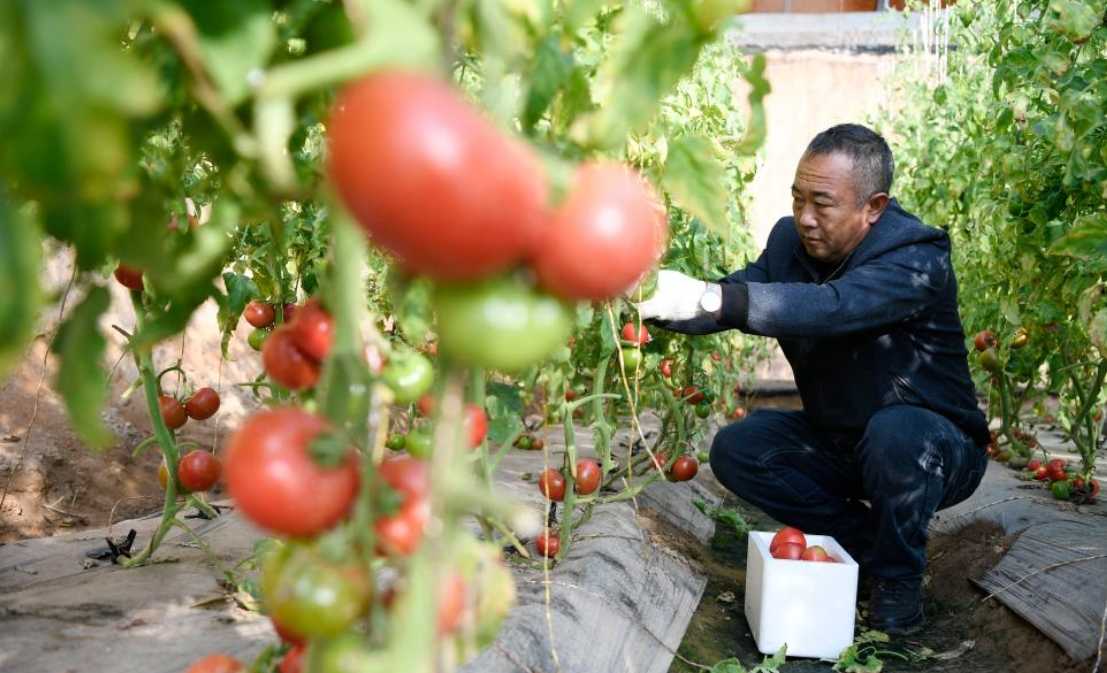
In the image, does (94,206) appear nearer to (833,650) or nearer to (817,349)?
(833,650)

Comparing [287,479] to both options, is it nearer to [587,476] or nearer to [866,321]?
[587,476]

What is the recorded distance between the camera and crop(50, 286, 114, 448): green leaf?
71 cm

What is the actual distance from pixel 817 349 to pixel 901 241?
407mm

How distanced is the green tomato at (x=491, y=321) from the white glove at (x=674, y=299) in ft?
5.26

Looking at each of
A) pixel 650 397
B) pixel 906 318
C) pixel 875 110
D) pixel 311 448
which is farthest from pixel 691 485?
pixel 875 110

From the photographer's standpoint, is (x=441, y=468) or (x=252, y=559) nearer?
(x=441, y=468)

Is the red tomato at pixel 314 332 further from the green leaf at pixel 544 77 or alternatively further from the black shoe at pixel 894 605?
the black shoe at pixel 894 605

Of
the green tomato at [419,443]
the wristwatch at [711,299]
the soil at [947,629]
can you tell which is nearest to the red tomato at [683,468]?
the soil at [947,629]

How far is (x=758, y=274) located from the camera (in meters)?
2.96

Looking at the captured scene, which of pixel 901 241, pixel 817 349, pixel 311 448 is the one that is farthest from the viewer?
pixel 817 349

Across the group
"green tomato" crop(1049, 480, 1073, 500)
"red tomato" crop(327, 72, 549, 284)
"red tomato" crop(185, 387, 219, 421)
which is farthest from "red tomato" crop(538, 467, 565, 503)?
"red tomato" crop(327, 72, 549, 284)

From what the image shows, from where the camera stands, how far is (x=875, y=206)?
2.71m

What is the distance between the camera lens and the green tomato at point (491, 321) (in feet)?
1.77

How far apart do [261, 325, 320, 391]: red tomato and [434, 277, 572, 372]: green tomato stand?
0.84 ft
